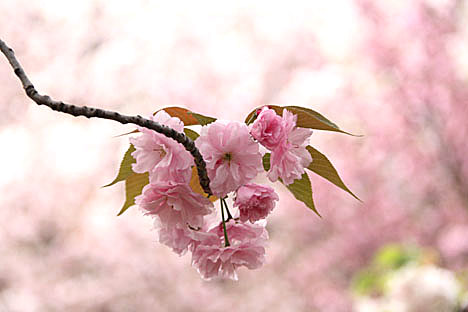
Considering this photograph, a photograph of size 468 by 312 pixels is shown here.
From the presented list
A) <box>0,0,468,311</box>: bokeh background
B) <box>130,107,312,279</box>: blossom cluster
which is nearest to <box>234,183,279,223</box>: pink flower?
<box>130,107,312,279</box>: blossom cluster

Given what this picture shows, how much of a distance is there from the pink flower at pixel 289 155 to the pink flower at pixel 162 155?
0.06 meters

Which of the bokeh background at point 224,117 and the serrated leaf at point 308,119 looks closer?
the serrated leaf at point 308,119

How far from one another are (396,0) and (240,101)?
140 cm

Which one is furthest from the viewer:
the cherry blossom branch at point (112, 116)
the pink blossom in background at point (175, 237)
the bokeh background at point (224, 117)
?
the bokeh background at point (224, 117)

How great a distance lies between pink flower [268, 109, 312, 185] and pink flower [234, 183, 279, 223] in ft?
0.05

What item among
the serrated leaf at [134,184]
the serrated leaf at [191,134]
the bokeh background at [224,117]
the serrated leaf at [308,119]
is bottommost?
the serrated leaf at [308,119]

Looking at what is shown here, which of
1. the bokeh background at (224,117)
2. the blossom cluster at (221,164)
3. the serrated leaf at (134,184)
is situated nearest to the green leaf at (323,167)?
the blossom cluster at (221,164)

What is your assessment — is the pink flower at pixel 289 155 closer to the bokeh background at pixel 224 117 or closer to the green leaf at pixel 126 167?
the green leaf at pixel 126 167

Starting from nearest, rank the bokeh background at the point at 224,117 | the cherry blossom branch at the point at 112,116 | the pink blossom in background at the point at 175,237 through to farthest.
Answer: the cherry blossom branch at the point at 112,116
the pink blossom in background at the point at 175,237
the bokeh background at the point at 224,117

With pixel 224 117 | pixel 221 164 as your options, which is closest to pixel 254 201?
pixel 221 164

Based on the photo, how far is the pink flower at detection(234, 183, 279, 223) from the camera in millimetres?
403

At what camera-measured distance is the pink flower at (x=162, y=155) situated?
0.39 metres

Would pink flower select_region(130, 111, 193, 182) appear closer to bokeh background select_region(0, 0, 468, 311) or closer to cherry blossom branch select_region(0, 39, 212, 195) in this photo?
cherry blossom branch select_region(0, 39, 212, 195)

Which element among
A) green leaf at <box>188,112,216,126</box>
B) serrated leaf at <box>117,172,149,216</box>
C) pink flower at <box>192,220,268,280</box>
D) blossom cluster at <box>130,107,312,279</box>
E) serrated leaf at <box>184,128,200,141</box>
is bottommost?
pink flower at <box>192,220,268,280</box>
